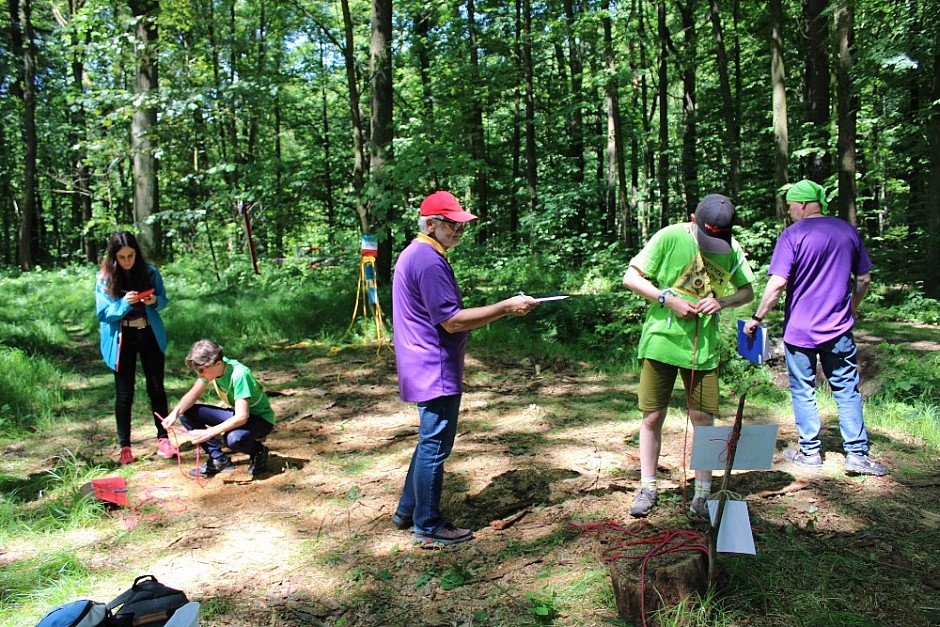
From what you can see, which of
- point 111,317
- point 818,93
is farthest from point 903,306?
point 111,317

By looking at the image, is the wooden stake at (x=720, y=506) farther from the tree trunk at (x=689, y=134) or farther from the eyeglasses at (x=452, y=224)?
the tree trunk at (x=689, y=134)

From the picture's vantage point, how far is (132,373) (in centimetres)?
484

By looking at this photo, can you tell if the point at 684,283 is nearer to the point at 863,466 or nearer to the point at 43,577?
the point at 863,466

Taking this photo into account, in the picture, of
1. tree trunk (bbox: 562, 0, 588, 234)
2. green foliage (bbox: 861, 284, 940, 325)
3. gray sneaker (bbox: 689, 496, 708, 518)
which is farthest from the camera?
tree trunk (bbox: 562, 0, 588, 234)

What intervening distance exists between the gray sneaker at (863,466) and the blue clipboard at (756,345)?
39.2 inches

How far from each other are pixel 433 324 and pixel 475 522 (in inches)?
53.2

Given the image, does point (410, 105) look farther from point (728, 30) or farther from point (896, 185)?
point (896, 185)

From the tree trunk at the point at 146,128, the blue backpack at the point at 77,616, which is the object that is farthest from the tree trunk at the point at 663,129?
the blue backpack at the point at 77,616

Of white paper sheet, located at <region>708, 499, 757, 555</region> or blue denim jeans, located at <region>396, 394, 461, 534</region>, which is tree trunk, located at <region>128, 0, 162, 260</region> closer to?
blue denim jeans, located at <region>396, 394, 461, 534</region>

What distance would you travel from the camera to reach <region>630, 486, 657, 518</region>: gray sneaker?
346cm

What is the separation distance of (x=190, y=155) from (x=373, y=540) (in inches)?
387

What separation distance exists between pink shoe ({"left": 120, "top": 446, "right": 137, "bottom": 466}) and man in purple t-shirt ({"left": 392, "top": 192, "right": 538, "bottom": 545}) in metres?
2.78

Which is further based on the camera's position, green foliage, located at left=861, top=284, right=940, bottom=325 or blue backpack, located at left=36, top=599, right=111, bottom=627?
green foliage, located at left=861, top=284, right=940, bottom=325

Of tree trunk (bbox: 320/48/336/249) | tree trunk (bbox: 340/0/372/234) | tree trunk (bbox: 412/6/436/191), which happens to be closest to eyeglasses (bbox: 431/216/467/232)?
tree trunk (bbox: 412/6/436/191)
